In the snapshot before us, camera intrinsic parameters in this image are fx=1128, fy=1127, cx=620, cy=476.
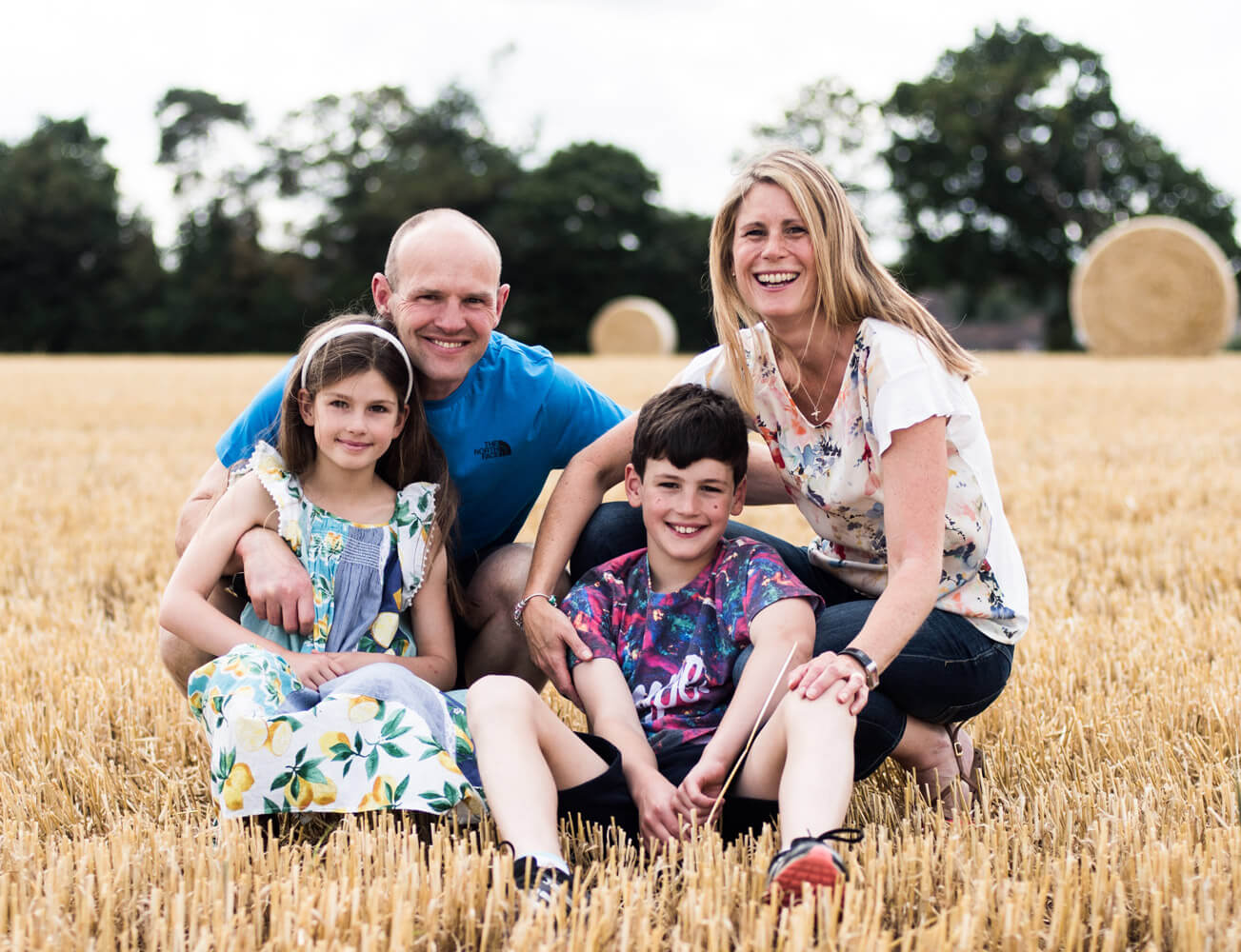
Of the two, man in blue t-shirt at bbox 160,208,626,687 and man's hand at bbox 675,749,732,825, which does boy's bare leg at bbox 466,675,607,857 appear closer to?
man's hand at bbox 675,749,732,825

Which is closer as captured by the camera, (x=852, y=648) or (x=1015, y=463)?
(x=852, y=648)

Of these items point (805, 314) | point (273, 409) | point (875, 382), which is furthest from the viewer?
point (273, 409)

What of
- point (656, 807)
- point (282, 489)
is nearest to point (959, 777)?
point (656, 807)

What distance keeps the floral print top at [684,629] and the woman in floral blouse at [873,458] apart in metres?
0.12

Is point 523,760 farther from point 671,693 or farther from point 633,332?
point 633,332

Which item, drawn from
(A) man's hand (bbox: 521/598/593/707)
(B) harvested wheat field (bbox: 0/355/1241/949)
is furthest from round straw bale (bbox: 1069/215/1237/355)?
(A) man's hand (bbox: 521/598/593/707)

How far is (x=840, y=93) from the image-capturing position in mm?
53000

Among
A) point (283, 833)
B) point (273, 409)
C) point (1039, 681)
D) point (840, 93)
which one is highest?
point (840, 93)

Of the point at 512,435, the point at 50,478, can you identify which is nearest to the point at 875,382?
the point at 512,435

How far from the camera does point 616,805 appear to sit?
2473 mm

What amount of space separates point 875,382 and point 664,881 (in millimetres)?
1255

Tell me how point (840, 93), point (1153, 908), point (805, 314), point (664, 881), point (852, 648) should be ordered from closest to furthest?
1. point (1153, 908)
2. point (664, 881)
3. point (852, 648)
4. point (805, 314)
5. point (840, 93)

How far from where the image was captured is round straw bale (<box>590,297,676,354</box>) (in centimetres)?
3284

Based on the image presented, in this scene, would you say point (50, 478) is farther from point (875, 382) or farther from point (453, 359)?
point (875, 382)
